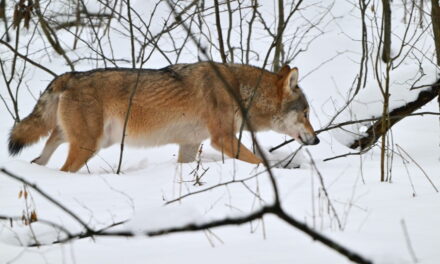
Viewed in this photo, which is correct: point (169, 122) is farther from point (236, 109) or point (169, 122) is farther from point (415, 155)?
point (415, 155)

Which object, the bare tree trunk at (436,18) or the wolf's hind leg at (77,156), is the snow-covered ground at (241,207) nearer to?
the bare tree trunk at (436,18)

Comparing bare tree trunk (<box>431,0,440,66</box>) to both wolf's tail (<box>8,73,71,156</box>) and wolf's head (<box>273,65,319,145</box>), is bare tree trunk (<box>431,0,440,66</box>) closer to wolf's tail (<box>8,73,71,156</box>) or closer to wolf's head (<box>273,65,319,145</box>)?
wolf's head (<box>273,65,319,145</box>)

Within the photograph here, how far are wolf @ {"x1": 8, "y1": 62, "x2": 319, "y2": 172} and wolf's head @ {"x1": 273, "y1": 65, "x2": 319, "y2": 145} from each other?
0.5 inches

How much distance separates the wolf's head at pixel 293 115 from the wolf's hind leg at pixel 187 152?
3.25 ft

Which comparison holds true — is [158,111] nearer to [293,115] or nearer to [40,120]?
[40,120]

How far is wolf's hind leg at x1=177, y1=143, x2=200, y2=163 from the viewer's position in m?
6.77

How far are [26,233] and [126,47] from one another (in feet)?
32.8

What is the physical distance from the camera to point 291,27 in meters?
12.9

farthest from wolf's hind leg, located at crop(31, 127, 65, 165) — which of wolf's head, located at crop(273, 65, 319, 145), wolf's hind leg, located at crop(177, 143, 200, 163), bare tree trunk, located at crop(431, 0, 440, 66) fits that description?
bare tree trunk, located at crop(431, 0, 440, 66)

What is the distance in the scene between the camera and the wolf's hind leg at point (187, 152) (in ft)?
22.2

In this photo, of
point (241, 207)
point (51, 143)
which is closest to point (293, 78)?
point (51, 143)

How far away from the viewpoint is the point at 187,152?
681cm

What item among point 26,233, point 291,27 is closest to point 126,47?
point 291,27

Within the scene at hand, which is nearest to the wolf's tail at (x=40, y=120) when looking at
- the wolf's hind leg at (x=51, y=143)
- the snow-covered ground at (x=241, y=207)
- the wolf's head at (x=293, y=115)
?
the wolf's hind leg at (x=51, y=143)
